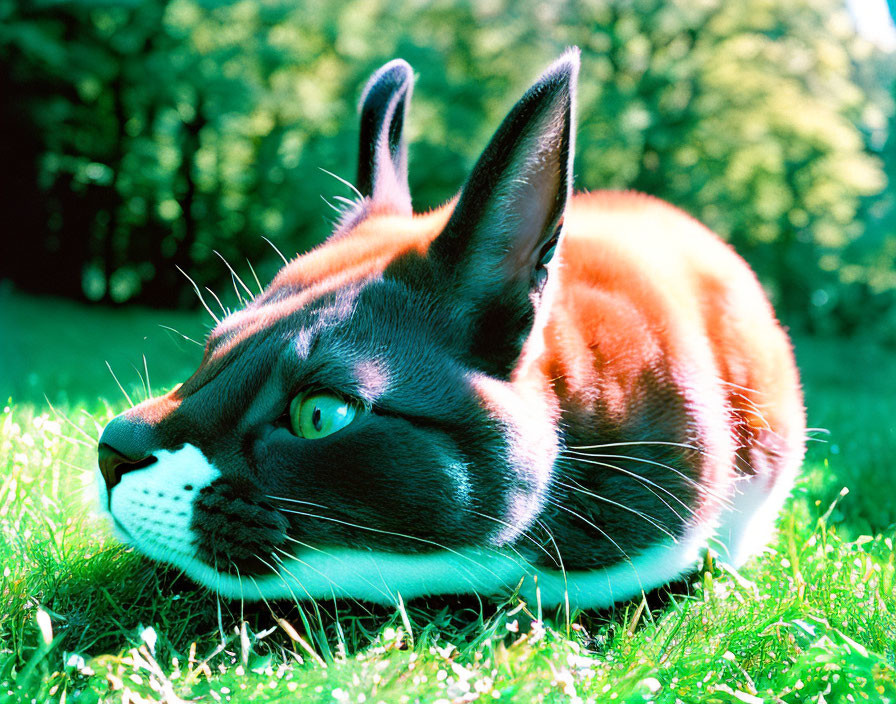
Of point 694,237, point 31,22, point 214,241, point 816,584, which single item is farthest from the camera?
point 214,241

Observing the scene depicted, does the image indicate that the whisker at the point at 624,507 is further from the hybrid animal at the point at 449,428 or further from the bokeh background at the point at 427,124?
the bokeh background at the point at 427,124

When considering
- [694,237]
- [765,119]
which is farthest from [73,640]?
[765,119]

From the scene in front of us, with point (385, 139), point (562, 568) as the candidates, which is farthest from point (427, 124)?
point (562, 568)

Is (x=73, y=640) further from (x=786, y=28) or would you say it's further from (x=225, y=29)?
(x=786, y=28)

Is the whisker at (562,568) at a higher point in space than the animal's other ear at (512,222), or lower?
lower

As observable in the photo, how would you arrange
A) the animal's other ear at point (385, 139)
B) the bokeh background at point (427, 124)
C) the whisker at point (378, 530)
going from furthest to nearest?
the bokeh background at point (427, 124)
the animal's other ear at point (385, 139)
the whisker at point (378, 530)

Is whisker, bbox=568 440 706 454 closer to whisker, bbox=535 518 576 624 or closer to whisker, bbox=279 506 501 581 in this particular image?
whisker, bbox=535 518 576 624

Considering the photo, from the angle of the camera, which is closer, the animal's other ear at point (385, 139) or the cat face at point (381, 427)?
the cat face at point (381, 427)

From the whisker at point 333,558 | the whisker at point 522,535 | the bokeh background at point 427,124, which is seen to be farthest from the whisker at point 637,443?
the bokeh background at point 427,124
